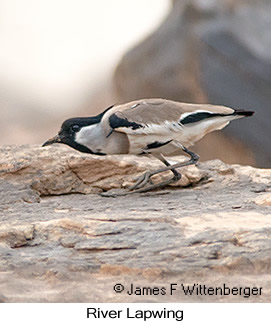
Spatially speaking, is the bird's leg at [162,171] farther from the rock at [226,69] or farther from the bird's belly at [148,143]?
the rock at [226,69]

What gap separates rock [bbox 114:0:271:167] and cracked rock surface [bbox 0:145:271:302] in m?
2.02

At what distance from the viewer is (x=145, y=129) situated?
Answer: 120 inches

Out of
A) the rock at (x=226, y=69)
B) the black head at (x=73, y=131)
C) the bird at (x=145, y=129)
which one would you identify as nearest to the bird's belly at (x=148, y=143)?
the bird at (x=145, y=129)

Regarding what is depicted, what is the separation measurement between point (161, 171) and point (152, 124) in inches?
10.1

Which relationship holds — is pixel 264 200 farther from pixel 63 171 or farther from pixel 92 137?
pixel 63 171

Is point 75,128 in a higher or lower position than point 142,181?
higher

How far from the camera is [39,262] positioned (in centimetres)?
222

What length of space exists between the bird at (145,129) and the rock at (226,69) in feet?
6.96

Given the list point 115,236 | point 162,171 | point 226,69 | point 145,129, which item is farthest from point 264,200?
point 226,69

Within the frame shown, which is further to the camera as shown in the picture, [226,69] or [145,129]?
[226,69]

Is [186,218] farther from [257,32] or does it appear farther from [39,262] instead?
[257,32]

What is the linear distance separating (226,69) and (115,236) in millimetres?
3187

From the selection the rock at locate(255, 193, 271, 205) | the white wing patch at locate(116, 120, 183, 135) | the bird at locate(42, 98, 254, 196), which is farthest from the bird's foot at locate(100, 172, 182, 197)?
the rock at locate(255, 193, 271, 205)

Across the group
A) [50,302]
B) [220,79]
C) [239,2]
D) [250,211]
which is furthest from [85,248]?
[239,2]
